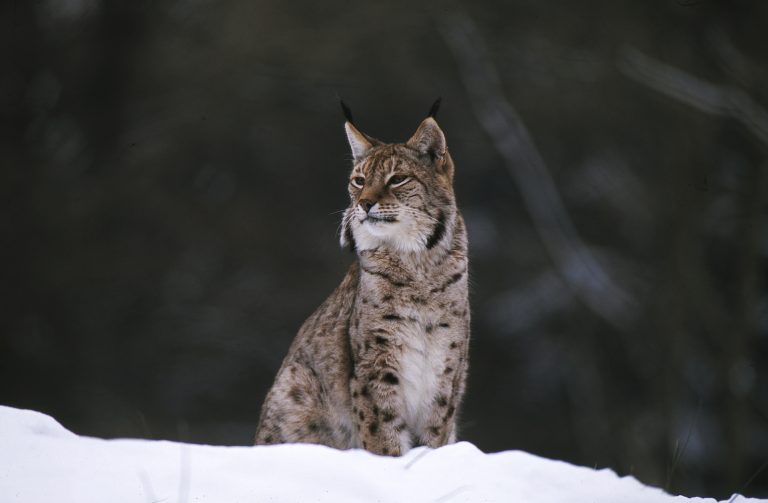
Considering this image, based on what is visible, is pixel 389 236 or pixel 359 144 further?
pixel 359 144

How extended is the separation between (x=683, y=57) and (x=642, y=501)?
780 cm

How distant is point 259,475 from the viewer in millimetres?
3436

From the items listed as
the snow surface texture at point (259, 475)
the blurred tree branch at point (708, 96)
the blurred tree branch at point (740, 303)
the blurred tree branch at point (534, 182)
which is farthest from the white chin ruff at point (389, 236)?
the blurred tree branch at point (534, 182)

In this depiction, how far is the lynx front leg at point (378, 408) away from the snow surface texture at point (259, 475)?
1196 mm

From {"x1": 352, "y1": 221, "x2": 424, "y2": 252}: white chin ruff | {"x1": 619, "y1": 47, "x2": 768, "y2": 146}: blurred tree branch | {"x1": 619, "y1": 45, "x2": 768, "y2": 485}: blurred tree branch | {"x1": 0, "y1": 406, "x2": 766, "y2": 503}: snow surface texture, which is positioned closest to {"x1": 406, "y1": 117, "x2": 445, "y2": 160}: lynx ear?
{"x1": 352, "y1": 221, "x2": 424, "y2": 252}: white chin ruff

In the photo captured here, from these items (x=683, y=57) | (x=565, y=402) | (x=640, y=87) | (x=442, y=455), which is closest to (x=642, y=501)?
(x=442, y=455)

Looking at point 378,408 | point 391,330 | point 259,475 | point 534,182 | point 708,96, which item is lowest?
point 259,475

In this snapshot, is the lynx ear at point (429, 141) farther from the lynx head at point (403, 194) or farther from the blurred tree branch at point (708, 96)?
the blurred tree branch at point (708, 96)

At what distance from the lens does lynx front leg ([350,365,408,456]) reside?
5109mm

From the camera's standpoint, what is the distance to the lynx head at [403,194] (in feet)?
17.2

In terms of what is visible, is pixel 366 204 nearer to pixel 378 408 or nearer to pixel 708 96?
pixel 378 408

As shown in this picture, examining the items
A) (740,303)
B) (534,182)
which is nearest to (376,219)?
(740,303)

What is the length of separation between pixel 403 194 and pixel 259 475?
2.20 m

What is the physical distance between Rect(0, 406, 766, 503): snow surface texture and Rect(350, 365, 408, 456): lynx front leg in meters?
1.20
